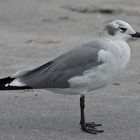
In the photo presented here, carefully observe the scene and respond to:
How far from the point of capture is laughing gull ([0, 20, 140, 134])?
6.31 meters

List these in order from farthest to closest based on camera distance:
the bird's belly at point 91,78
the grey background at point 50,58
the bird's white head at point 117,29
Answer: the bird's white head at point 117,29
the grey background at point 50,58
the bird's belly at point 91,78

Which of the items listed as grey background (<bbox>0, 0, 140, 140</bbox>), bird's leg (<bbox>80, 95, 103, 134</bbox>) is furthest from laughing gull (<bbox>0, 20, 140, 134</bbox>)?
grey background (<bbox>0, 0, 140, 140</bbox>)

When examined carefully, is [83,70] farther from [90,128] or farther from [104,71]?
[90,128]

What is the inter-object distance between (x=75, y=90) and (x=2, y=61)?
324cm

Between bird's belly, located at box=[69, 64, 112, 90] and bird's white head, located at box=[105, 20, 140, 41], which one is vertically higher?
bird's white head, located at box=[105, 20, 140, 41]

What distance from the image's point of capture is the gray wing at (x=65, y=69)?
636 cm

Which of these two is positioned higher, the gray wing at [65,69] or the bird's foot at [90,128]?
the gray wing at [65,69]

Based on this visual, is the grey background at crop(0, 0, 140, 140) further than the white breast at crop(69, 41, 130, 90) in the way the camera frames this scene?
Yes

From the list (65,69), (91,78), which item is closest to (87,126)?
(91,78)

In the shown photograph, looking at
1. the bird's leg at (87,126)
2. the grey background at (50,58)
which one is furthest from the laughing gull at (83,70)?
the grey background at (50,58)

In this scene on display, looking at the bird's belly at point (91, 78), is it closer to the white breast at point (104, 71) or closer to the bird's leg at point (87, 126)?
the white breast at point (104, 71)

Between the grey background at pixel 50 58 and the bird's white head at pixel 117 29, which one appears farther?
the bird's white head at pixel 117 29

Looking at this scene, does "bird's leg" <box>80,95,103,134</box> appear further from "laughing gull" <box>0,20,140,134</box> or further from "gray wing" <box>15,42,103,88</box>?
"gray wing" <box>15,42,103,88</box>

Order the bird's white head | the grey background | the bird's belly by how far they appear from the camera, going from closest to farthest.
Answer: the bird's belly → the grey background → the bird's white head
